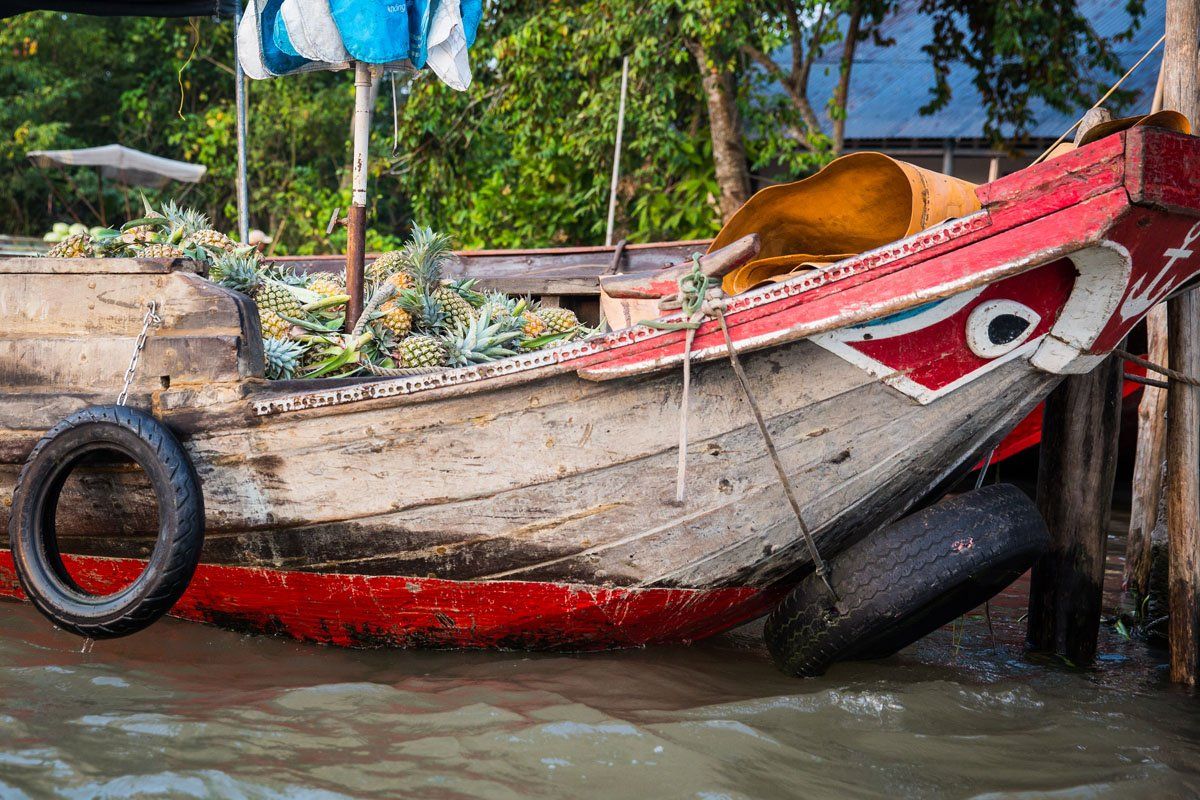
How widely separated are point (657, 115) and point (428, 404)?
5553 mm

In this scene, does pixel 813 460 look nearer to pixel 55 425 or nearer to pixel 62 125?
pixel 55 425

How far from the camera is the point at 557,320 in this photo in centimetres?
417

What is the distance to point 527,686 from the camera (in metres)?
2.83

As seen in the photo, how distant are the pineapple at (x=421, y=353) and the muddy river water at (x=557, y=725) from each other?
964 mm

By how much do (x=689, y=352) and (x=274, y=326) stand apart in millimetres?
1717

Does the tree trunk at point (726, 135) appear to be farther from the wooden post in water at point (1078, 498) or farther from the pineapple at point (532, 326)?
Answer: the wooden post in water at point (1078, 498)

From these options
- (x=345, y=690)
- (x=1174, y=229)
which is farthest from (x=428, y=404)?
(x=1174, y=229)

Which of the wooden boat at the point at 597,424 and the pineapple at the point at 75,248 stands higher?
the pineapple at the point at 75,248

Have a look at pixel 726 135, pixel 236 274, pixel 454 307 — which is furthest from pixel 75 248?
pixel 726 135

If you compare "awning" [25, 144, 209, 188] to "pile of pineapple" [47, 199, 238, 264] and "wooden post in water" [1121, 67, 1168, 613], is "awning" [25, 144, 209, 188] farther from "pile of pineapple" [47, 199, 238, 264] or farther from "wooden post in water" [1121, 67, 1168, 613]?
"wooden post in water" [1121, 67, 1168, 613]

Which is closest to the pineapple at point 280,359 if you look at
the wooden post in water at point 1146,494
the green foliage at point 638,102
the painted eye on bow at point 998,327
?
the painted eye on bow at point 998,327

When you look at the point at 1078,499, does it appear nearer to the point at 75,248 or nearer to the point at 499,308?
the point at 499,308

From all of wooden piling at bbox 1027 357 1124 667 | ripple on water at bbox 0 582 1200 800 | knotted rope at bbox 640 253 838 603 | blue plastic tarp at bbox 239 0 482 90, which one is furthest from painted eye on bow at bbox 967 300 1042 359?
blue plastic tarp at bbox 239 0 482 90

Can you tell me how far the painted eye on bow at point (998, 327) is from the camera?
98.4 inches
